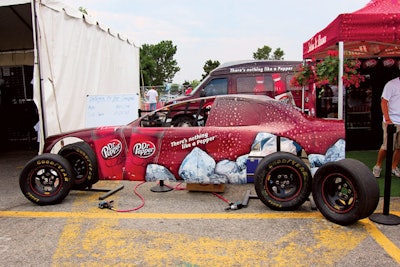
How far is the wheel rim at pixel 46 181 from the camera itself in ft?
16.1

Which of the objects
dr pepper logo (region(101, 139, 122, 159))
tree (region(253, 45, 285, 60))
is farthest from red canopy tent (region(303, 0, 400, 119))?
tree (region(253, 45, 285, 60))

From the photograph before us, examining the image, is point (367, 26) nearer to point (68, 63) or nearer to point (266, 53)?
point (68, 63)

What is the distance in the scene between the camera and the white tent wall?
627 centimetres

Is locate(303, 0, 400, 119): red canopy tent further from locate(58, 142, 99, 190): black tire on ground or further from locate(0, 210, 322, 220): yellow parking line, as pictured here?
locate(58, 142, 99, 190): black tire on ground

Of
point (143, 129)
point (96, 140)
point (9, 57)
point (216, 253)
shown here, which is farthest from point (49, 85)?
point (9, 57)

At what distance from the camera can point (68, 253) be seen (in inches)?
136

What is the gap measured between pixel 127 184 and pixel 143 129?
60.6 inches

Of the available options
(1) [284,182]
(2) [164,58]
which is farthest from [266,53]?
(1) [284,182]

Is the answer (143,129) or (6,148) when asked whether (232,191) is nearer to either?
(143,129)

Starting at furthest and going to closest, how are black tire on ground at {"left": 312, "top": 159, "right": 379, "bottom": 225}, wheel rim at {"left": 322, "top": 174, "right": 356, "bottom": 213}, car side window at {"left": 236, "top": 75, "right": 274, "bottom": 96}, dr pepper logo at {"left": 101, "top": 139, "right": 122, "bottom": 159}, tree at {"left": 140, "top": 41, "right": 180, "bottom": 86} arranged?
tree at {"left": 140, "top": 41, "right": 180, "bottom": 86}, car side window at {"left": 236, "top": 75, "right": 274, "bottom": 96}, dr pepper logo at {"left": 101, "top": 139, "right": 122, "bottom": 159}, wheel rim at {"left": 322, "top": 174, "right": 356, "bottom": 213}, black tire on ground at {"left": 312, "top": 159, "right": 379, "bottom": 225}

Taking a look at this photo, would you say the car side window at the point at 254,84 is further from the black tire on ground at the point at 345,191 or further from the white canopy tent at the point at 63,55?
the black tire on ground at the point at 345,191

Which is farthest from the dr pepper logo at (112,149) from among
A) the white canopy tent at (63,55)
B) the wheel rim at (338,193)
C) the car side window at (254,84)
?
the car side window at (254,84)

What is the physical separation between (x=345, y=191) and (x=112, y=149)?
10.3 ft

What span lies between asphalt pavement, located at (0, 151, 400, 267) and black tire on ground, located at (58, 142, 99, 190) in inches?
11.2
